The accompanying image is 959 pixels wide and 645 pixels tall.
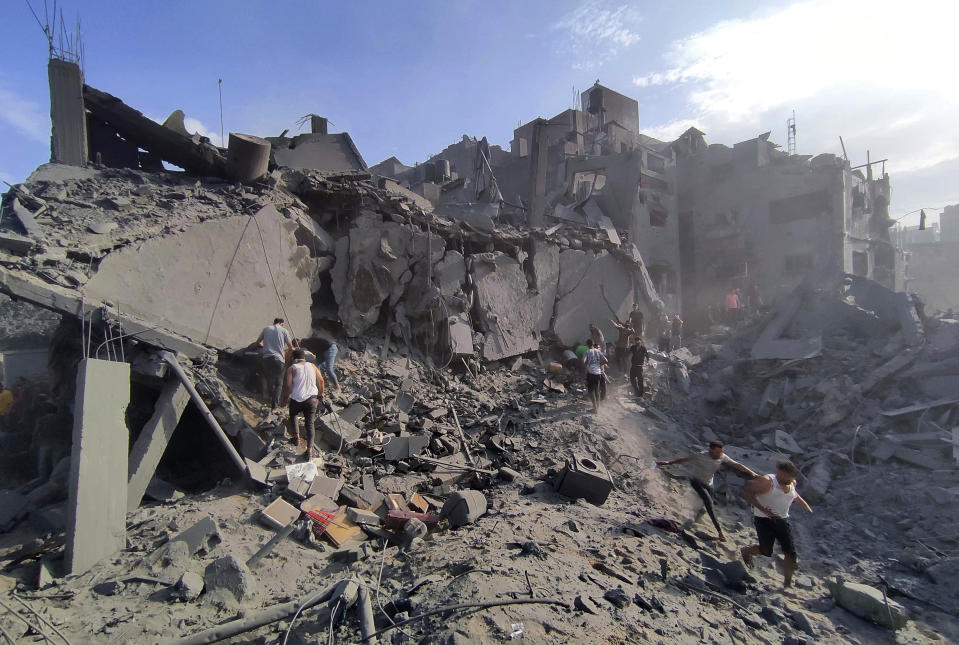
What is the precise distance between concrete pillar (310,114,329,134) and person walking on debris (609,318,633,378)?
846cm

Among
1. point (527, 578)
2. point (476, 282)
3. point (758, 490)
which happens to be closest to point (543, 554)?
point (527, 578)

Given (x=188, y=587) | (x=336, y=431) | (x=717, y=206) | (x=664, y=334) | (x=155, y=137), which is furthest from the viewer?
(x=717, y=206)

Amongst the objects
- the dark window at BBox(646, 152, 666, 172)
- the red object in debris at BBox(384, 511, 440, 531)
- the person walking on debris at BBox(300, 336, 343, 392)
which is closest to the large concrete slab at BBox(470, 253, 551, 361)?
the person walking on debris at BBox(300, 336, 343, 392)

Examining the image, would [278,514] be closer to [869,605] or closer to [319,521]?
[319,521]

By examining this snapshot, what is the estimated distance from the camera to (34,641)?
126 inches

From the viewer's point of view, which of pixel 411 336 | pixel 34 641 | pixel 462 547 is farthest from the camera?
pixel 411 336

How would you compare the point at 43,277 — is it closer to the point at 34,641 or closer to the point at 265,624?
the point at 34,641

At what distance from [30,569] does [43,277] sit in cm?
281

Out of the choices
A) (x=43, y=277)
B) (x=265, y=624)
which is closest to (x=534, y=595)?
(x=265, y=624)

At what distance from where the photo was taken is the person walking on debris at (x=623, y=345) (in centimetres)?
1030

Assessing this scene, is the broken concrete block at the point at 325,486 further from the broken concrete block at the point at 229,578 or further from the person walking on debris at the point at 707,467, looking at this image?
the person walking on debris at the point at 707,467

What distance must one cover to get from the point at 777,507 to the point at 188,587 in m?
5.25

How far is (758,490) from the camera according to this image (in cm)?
509

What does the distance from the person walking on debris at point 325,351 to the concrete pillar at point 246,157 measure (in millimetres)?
2603
